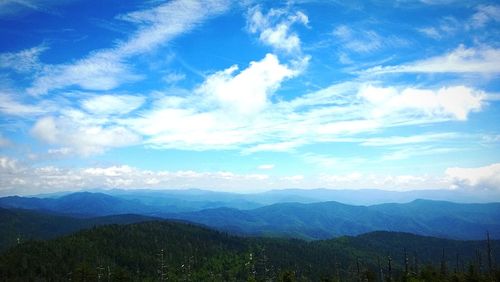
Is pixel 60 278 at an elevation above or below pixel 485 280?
below

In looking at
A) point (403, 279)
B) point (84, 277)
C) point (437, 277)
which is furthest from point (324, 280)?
point (84, 277)

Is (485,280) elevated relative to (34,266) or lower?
elevated

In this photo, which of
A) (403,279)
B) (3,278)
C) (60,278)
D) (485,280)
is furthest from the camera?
(60,278)

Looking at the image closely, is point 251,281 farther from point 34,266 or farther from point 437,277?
point 34,266

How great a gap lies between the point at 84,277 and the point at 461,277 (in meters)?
115

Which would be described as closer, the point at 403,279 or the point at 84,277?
the point at 403,279

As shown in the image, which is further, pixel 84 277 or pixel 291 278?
pixel 84 277

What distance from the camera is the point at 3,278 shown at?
578 ft

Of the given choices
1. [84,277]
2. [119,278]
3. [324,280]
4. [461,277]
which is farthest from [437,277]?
[84,277]

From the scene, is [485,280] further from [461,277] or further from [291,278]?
[291,278]

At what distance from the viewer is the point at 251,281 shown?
111500 mm

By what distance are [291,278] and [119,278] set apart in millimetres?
51589

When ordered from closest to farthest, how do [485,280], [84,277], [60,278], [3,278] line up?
[485,280], [84,277], [3,278], [60,278]

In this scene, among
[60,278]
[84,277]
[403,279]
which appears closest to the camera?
[403,279]
